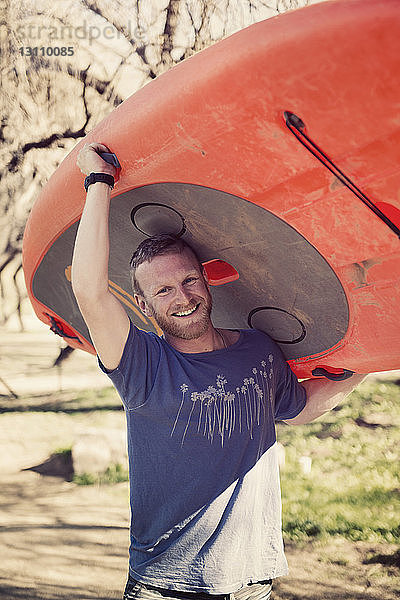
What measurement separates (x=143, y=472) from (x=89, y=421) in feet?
13.3

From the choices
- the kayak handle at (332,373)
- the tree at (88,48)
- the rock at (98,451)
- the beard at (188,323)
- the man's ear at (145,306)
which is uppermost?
the tree at (88,48)

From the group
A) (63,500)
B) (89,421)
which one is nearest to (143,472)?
(63,500)

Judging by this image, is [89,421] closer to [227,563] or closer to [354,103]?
[227,563]

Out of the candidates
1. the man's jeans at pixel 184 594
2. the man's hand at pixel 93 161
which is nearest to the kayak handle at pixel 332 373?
the man's jeans at pixel 184 594

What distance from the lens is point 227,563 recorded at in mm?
1170

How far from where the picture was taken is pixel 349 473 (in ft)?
13.5

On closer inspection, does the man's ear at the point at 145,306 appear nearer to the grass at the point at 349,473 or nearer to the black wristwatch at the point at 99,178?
the black wristwatch at the point at 99,178

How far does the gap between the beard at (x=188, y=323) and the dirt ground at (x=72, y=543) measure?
2132mm

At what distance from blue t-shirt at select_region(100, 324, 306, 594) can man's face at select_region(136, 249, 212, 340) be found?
54mm

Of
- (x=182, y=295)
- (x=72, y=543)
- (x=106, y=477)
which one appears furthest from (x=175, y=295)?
(x=106, y=477)

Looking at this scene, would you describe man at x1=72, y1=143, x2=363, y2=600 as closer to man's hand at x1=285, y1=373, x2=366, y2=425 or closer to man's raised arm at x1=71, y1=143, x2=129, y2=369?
man's raised arm at x1=71, y1=143, x2=129, y2=369

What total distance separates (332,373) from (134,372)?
656 millimetres

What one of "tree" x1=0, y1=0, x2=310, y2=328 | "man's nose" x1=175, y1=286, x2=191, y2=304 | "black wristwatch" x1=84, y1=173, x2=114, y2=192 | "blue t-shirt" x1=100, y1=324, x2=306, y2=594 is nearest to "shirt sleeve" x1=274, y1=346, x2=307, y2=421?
"blue t-shirt" x1=100, y1=324, x2=306, y2=594

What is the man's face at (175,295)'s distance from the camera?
1.27 metres
